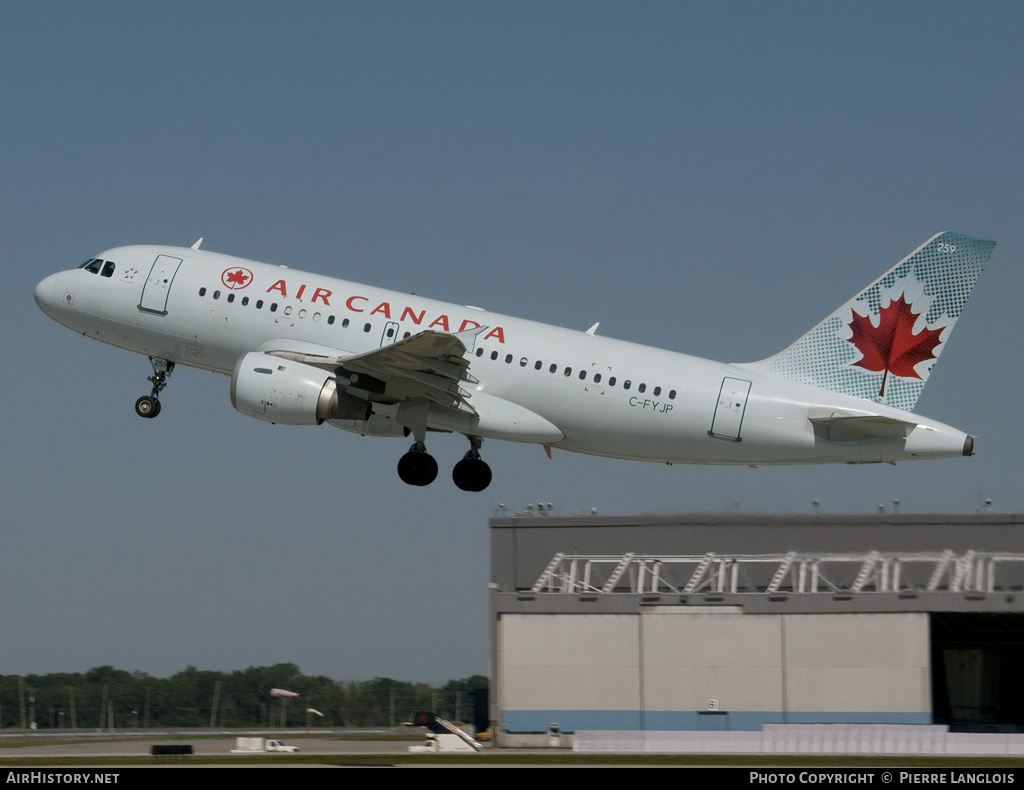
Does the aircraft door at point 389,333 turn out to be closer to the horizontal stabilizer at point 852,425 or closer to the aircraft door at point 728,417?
the aircraft door at point 728,417

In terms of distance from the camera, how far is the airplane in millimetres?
43531

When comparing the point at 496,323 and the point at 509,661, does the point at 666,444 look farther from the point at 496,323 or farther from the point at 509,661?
the point at 509,661

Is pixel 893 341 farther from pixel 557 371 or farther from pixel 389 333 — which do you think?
pixel 389 333

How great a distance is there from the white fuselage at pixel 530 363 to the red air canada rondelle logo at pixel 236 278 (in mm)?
31

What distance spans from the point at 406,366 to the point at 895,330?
48.1 ft

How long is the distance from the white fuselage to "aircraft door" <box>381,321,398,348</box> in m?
0.03

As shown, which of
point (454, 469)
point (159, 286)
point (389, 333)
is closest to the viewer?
point (389, 333)

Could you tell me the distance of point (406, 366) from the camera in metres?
43.8

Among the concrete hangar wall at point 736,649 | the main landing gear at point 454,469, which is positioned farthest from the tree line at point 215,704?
the main landing gear at point 454,469

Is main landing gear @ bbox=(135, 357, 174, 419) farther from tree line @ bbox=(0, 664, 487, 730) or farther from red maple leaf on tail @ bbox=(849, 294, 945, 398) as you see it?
tree line @ bbox=(0, 664, 487, 730)

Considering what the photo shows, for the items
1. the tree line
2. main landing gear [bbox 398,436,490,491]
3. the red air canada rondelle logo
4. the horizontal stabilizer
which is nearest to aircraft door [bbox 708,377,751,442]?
the horizontal stabilizer

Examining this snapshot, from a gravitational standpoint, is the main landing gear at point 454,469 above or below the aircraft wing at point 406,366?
below

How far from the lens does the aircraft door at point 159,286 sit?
154 ft

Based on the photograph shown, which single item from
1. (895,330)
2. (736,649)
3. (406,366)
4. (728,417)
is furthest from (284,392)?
(736,649)
